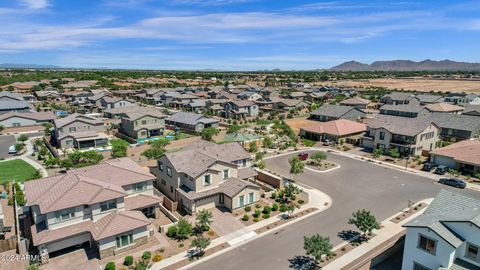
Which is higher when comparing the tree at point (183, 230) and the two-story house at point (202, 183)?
→ the two-story house at point (202, 183)

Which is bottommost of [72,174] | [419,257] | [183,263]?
[183,263]

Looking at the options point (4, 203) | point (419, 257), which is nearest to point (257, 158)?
point (419, 257)

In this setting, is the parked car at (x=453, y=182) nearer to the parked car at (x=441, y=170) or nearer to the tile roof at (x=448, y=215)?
the parked car at (x=441, y=170)

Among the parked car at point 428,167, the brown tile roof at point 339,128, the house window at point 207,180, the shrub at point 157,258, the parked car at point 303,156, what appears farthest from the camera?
the brown tile roof at point 339,128

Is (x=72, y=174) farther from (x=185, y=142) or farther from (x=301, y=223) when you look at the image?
(x=185, y=142)

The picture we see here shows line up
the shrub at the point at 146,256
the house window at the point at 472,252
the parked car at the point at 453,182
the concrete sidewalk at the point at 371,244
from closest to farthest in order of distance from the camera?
the house window at the point at 472,252 < the concrete sidewalk at the point at 371,244 < the shrub at the point at 146,256 < the parked car at the point at 453,182

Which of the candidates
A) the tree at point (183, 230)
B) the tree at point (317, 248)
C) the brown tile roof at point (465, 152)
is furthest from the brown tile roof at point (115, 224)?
the brown tile roof at point (465, 152)

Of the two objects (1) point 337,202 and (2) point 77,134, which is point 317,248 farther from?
(2) point 77,134
